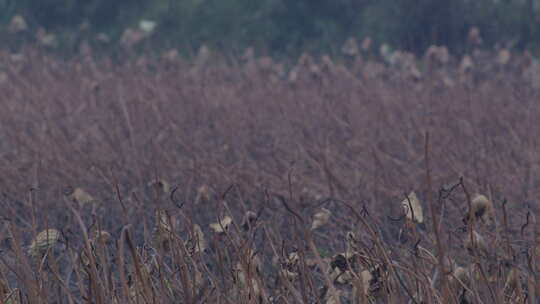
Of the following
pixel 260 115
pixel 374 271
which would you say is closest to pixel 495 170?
pixel 260 115

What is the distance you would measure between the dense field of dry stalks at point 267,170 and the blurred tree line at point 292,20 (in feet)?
4.79

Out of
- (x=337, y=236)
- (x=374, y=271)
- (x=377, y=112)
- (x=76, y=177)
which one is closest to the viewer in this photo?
(x=374, y=271)

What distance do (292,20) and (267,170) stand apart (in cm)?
437

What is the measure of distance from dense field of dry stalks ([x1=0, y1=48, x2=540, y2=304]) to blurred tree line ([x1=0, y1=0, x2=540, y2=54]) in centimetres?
146

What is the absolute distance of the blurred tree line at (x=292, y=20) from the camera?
22.3ft

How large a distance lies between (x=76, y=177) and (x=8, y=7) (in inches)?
215

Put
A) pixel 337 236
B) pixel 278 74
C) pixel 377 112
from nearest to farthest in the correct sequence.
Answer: pixel 337 236, pixel 377 112, pixel 278 74

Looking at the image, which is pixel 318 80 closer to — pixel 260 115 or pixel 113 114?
pixel 260 115

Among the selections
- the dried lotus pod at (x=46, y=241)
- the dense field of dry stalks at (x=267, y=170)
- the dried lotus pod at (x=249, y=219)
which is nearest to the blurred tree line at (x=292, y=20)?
the dense field of dry stalks at (x=267, y=170)

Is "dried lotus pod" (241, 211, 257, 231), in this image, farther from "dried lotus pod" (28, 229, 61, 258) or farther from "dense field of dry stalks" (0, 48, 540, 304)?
"dried lotus pod" (28, 229, 61, 258)

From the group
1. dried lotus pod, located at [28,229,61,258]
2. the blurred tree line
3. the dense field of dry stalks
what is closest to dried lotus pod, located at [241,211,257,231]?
the dense field of dry stalks

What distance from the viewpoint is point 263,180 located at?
2.90 m

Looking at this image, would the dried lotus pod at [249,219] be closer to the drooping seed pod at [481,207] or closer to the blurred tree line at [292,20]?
the drooping seed pod at [481,207]

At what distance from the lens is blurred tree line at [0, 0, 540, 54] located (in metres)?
6.80
